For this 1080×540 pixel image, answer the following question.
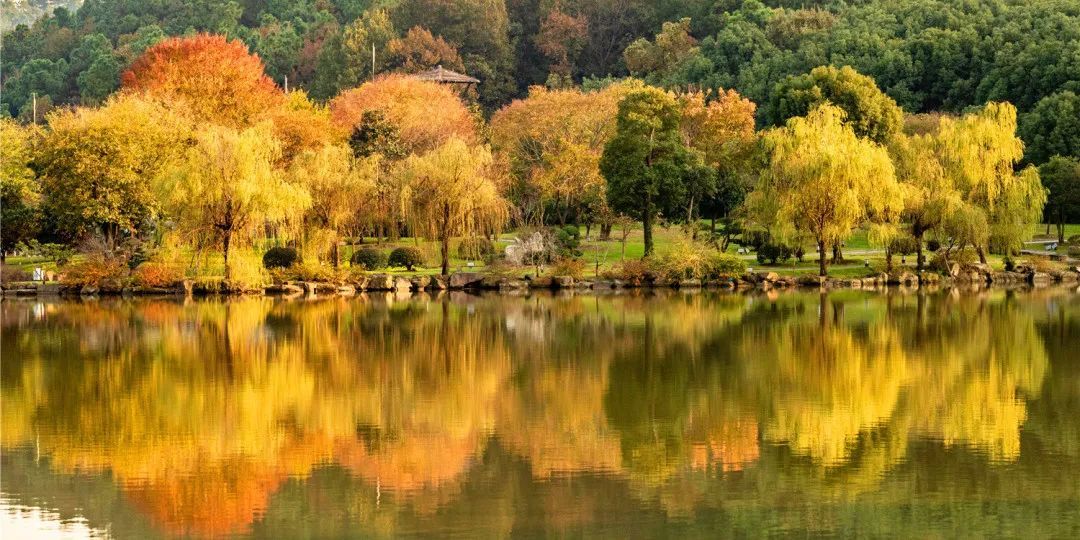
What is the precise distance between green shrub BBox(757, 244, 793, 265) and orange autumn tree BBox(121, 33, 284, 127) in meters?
19.8

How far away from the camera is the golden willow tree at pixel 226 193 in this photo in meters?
42.4

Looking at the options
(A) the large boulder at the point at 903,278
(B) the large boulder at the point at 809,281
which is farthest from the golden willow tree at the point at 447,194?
(A) the large boulder at the point at 903,278

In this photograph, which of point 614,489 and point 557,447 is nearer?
point 614,489

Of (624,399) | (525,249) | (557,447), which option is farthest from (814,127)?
(557,447)

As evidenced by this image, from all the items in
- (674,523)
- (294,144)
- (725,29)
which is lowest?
(674,523)

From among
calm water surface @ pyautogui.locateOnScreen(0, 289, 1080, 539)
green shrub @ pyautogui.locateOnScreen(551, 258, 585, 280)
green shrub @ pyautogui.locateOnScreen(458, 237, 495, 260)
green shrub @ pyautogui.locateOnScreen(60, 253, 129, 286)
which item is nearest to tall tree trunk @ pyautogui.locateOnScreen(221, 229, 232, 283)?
green shrub @ pyautogui.locateOnScreen(60, 253, 129, 286)

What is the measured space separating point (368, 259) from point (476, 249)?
3771 mm

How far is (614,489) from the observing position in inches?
527

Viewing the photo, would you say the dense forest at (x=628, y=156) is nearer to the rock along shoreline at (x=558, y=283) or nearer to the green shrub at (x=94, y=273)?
the green shrub at (x=94, y=273)

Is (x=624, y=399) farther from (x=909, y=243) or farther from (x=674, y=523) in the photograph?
(x=909, y=243)

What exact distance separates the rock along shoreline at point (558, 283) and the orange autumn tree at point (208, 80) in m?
10.6

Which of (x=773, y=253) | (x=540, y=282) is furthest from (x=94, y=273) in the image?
(x=773, y=253)

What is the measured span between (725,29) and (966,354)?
68.0 metres

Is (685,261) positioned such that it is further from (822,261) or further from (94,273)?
(94,273)
